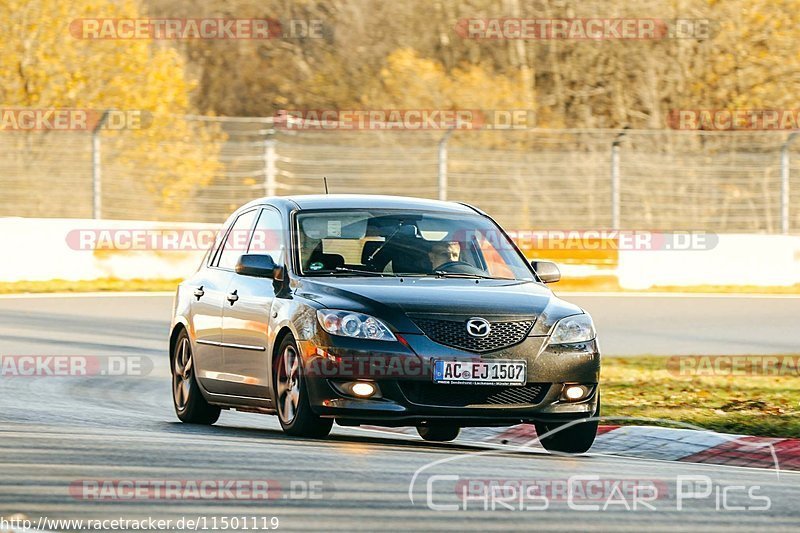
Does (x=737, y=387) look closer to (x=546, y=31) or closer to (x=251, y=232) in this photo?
(x=251, y=232)

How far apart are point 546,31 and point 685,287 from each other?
1581 cm

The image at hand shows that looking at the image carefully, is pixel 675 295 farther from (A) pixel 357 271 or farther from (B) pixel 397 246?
(A) pixel 357 271

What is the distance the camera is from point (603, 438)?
11.3 metres

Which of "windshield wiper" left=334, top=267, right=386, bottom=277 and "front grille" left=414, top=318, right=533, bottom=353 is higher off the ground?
"windshield wiper" left=334, top=267, right=386, bottom=277

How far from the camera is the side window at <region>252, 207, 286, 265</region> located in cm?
1126

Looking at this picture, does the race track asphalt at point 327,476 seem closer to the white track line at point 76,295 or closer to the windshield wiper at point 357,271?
the windshield wiper at point 357,271

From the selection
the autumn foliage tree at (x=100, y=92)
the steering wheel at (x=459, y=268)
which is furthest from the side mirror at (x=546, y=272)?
the autumn foliage tree at (x=100, y=92)

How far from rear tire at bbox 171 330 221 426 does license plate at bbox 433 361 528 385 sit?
102 inches

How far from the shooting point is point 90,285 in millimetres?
27219

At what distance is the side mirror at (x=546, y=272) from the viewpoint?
11.5m

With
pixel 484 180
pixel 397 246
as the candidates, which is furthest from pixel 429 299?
pixel 484 180

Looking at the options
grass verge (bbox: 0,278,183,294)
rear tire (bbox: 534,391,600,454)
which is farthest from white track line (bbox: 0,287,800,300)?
rear tire (bbox: 534,391,600,454)

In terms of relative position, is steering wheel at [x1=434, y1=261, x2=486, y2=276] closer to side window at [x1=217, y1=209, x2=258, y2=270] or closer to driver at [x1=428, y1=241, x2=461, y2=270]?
driver at [x1=428, y1=241, x2=461, y2=270]

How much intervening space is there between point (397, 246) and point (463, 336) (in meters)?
1.34
